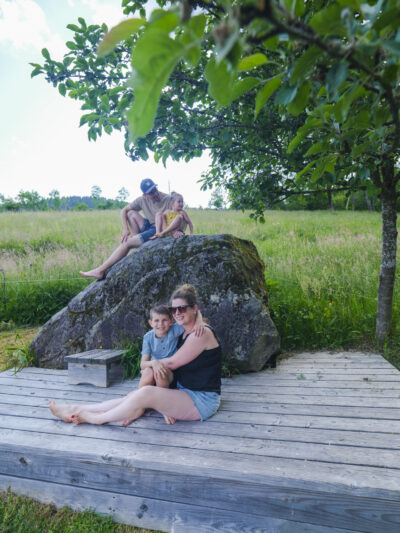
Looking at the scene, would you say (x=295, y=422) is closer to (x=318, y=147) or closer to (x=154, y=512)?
(x=154, y=512)

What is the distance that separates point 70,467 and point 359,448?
1.90 m

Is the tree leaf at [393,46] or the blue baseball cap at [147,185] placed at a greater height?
the blue baseball cap at [147,185]

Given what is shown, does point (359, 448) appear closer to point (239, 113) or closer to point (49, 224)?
point (239, 113)

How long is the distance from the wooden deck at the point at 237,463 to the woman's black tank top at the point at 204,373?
0.26 m

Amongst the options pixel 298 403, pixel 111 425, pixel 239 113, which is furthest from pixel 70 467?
pixel 239 113

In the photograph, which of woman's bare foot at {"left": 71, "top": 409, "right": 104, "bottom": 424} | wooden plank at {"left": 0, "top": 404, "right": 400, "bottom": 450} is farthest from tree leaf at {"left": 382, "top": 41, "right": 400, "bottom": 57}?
woman's bare foot at {"left": 71, "top": 409, "right": 104, "bottom": 424}

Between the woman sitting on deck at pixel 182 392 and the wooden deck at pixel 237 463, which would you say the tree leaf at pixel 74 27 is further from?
the wooden deck at pixel 237 463

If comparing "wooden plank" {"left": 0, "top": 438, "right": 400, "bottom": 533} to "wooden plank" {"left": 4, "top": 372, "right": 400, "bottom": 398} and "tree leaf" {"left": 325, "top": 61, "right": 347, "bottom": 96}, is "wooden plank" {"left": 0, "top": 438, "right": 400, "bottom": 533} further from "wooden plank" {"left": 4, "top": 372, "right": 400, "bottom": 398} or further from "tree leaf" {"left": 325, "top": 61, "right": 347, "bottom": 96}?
"tree leaf" {"left": 325, "top": 61, "right": 347, "bottom": 96}

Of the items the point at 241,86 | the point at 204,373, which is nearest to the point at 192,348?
the point at 204,373

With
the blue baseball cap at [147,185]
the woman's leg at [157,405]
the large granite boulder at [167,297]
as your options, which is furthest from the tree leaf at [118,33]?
the blue baseball cap at [147,185]

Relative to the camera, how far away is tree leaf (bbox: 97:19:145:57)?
0.54 metres

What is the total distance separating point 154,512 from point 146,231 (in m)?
3.77

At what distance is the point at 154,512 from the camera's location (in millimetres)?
2217

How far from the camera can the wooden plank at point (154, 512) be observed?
2018 millimetres
